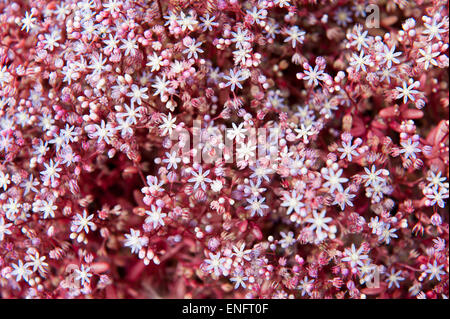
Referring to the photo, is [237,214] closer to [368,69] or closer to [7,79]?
[368,69]

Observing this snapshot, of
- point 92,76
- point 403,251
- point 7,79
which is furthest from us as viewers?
point 403,251

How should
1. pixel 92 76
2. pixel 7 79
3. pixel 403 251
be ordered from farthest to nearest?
pixel 403 251
pixel 7 79
pixel 92 76

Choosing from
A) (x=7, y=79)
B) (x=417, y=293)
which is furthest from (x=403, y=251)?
(x=7, y=79)

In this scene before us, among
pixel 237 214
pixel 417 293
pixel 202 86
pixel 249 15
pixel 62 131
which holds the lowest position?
pixel 417 293

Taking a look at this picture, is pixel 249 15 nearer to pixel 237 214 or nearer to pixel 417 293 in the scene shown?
pixel 237 214

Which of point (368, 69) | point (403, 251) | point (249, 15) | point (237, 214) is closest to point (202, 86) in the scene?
point (249, 15)

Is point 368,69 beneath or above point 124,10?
beneath

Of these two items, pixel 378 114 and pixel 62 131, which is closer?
pixel 62 131
